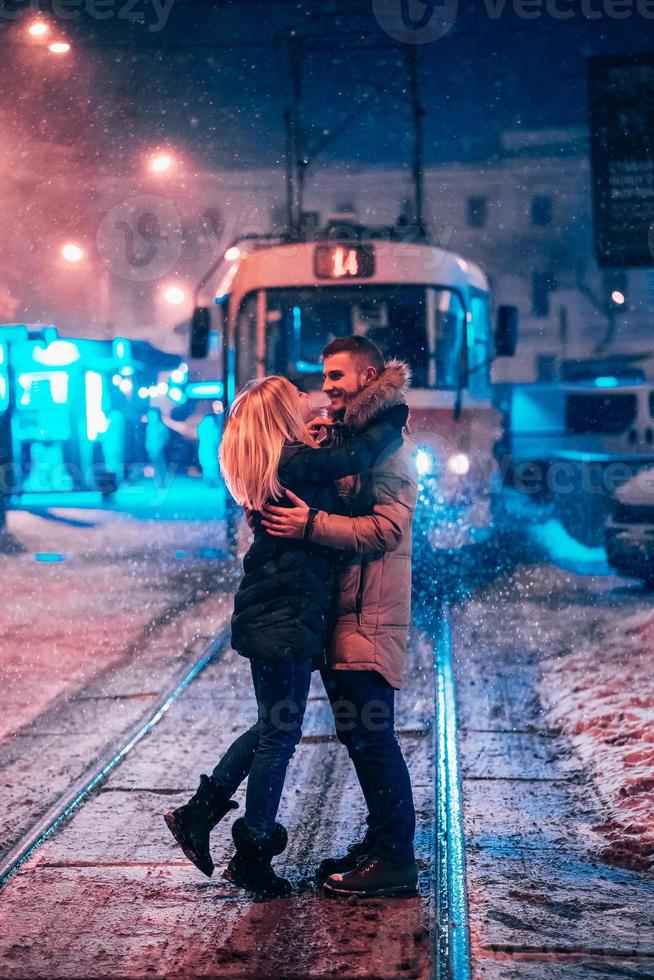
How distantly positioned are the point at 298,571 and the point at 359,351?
80 cm

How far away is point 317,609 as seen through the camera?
3.88m

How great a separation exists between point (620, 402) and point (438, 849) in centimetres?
2229

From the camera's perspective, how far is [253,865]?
395cm

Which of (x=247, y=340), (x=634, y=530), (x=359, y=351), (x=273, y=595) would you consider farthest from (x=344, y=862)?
(x=634, y=530)

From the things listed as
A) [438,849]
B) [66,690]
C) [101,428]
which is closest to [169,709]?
[66,690]

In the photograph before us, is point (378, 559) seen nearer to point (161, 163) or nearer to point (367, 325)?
point (367, 325)

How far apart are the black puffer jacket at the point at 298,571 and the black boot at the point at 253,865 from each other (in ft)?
2.10

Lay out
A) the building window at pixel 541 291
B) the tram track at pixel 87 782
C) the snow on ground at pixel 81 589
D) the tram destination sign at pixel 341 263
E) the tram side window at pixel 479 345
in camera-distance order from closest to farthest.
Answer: the tram track at pixel 87 782 < the snow on ground at pixel 81 589 < the tram destination sign at pixel 341 263 < the tram side window at pixel 479 345 < the building window at pixel 541 291

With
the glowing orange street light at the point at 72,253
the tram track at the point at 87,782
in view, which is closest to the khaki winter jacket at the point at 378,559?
the tram track at the point at 87,782

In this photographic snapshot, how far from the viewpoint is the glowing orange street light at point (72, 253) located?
2116 inches

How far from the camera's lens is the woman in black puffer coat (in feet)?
12.6

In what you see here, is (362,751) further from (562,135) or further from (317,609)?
(562,135)

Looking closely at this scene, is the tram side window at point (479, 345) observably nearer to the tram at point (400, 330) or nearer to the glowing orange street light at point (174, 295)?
the tram at point (400, 330)

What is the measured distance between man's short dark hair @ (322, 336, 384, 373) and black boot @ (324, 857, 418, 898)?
170cm
